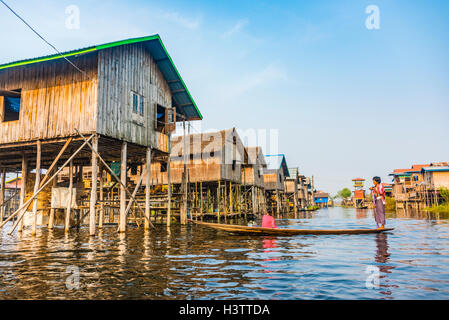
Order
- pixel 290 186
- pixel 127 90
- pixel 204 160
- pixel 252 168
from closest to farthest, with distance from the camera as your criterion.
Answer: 1. pixel 127 90
2. pixel 204 160
3. pixel 252 168
4. pixel 290 186

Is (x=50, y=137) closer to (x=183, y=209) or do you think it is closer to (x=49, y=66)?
(x=49, y=66)

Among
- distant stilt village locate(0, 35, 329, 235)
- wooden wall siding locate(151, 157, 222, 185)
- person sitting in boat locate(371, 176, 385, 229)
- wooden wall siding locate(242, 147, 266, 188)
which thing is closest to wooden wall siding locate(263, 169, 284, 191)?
wooden wall siding locate(242, 147, 266, 188)

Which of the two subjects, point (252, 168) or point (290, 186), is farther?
point (290, 186)

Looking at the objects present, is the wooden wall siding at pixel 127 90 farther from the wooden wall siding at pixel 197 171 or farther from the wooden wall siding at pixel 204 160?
the wooden wall siding at pixel 197 171

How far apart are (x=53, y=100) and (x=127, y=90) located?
317cm

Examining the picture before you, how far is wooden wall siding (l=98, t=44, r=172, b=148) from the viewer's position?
548 inches

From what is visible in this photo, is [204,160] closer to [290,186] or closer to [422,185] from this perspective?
[422,185]

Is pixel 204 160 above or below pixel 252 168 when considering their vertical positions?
below

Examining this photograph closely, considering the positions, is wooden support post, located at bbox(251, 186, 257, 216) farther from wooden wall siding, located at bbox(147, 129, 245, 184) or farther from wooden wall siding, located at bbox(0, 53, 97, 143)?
wooden wall siding, located at bbox(0, 53, 97, 143)

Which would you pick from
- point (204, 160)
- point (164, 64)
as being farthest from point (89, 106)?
point (204, 160)

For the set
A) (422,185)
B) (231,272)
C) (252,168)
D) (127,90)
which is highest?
(127,90)

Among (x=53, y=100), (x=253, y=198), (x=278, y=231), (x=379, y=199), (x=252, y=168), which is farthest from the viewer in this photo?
(x=252, y=168)

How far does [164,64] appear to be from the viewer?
58.4ft

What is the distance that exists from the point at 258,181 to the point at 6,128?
26.6 metres
